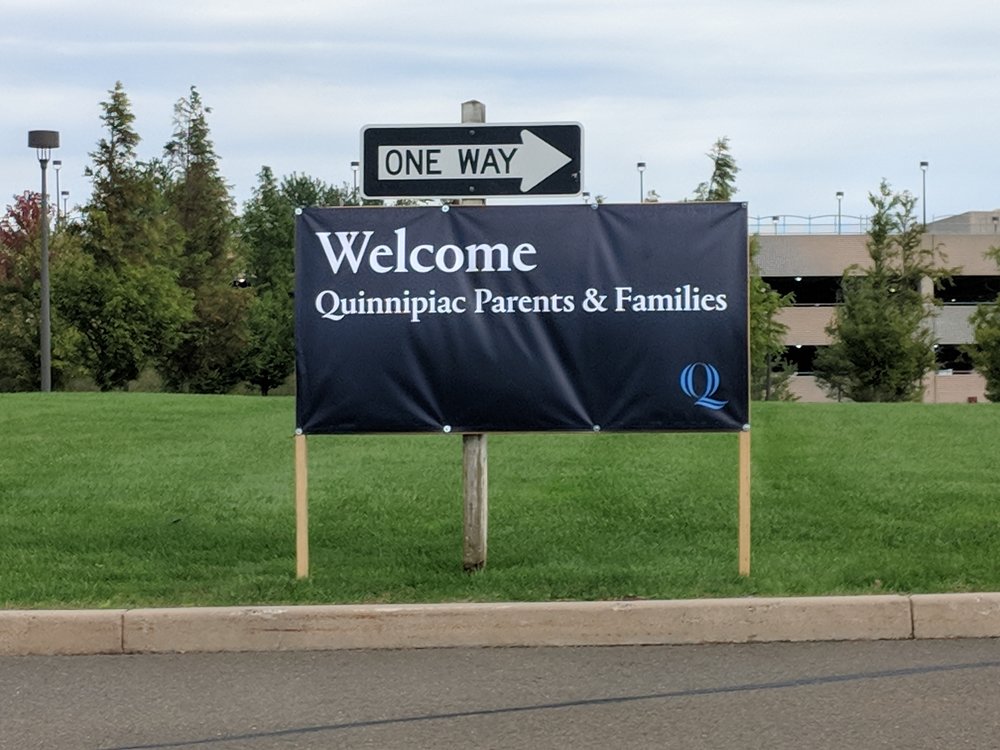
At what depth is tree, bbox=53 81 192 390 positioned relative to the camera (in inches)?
1783

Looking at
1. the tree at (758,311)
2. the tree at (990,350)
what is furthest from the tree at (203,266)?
the tree at (990,350)

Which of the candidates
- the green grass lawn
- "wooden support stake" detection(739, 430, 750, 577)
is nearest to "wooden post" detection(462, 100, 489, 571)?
the green grass lawn

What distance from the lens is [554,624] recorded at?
22.8 ft

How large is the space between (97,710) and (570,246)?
139 inches

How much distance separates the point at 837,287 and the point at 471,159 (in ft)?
203

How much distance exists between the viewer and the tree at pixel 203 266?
185ft

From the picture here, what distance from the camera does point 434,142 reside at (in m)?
7.98

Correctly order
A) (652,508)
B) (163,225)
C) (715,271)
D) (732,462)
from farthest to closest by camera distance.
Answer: (163,225)
(732,462)
(652,508)
(715,271)

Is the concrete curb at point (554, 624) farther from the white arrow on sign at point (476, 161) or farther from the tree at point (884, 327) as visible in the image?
the tree at point (884, 327)

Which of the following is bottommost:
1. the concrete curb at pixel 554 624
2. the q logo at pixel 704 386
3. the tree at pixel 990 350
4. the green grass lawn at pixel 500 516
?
the concrete curb at pixel 554 624

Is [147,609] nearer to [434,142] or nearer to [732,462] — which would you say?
[434,142]

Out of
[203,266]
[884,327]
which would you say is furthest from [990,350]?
[203,266]

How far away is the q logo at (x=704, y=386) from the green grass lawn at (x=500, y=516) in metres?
0.92

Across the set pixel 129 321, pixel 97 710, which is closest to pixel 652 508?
pixel 97 710
